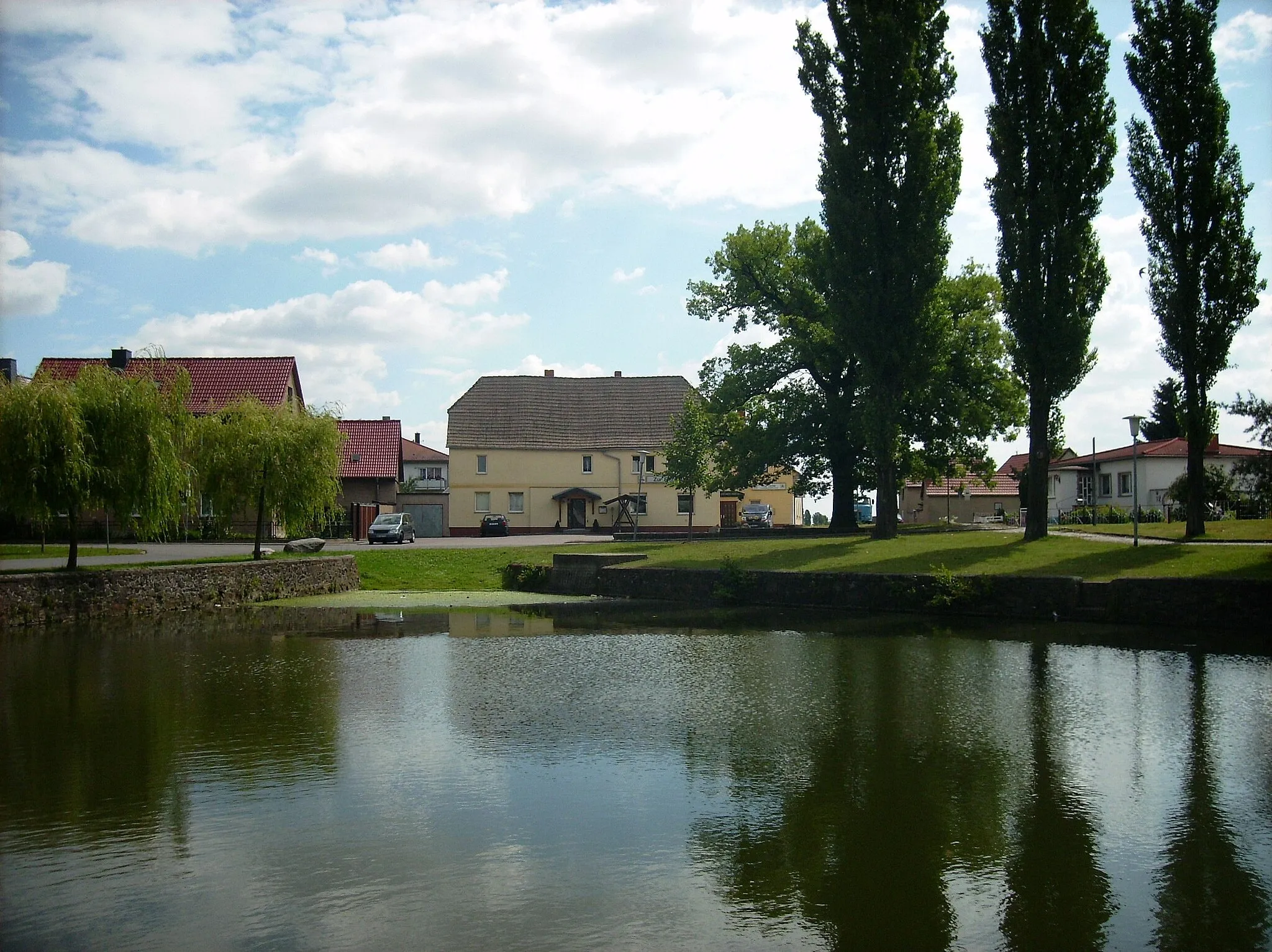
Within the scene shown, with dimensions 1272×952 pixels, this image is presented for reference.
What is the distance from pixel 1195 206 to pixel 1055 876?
2601 centimetres

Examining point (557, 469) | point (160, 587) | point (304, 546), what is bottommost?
point (160, 587)

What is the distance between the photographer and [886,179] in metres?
31.7

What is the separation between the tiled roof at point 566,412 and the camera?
63938mm

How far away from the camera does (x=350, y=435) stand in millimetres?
61500

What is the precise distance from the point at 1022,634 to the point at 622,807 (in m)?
13.9

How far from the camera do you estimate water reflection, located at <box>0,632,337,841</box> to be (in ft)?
31.2

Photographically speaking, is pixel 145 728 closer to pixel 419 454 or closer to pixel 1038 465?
pixel 1038 465

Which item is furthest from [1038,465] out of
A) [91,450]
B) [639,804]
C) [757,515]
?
[757,515]

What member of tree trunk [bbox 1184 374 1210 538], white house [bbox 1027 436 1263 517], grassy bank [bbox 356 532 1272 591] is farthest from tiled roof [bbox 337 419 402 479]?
tree trunk [bbox 1184 374 1210 538]

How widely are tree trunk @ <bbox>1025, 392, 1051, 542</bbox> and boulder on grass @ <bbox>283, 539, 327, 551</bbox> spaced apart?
77.7 feet

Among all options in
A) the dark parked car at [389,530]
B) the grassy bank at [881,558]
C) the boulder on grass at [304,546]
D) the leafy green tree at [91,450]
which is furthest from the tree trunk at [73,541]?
the dark parked car at [389,530]

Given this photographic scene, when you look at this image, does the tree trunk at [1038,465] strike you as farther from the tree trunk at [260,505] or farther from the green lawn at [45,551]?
the green lawn at [45,551]

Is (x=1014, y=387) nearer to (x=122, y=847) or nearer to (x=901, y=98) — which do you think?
(x=901, y=98)

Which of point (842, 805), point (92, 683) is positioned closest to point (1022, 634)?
point (842, 805)
